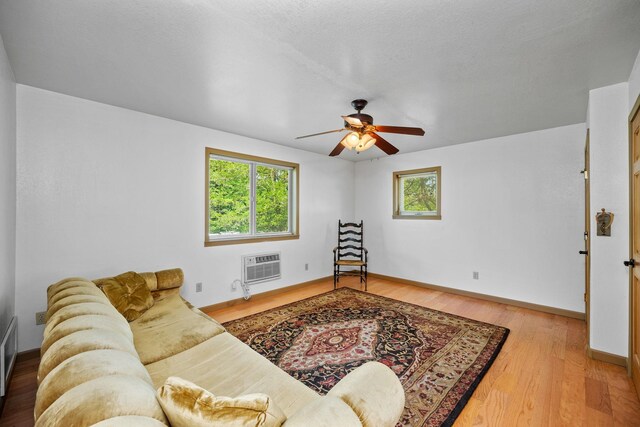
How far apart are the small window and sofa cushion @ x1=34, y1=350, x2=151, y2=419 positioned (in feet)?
14.9

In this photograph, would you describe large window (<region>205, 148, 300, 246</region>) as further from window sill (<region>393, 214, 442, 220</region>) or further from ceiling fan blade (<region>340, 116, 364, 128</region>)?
ceiling fan blade (<region>340, 116, 364, 128</region>)

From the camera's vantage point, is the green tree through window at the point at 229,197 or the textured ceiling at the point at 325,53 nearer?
the textured ceiling at the point at 325,53

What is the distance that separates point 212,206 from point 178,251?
736mm

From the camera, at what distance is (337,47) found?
6.02 ft

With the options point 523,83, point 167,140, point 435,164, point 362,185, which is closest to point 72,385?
point 167,140

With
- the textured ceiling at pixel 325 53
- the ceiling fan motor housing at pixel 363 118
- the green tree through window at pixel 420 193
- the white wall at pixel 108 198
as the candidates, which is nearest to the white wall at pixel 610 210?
the textured ceiling at pixel 325 53

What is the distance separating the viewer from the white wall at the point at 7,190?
1.89 meters

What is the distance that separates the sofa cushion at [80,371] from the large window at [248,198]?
107 inches

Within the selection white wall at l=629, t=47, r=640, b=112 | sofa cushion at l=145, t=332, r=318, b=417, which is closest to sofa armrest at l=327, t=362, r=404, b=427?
sofa cushion at l=145, t=332, r=318, b=417

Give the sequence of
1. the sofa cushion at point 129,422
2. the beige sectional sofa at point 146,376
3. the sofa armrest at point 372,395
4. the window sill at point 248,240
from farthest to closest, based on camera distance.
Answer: the window sill at point 248,240
the sofa armrest at point 372,395
the beige sectional sofa at point 146,376
the sofa cushion at point 129,422

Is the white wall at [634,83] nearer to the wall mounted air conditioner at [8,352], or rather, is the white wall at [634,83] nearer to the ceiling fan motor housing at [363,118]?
the ceiling fan motor housing at [363,118]

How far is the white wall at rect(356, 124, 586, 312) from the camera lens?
3.46 meters

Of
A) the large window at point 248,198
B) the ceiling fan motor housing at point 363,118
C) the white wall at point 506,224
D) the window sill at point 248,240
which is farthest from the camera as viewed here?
the large window at point 248,198

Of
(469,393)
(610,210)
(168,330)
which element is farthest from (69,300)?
(610,210)
